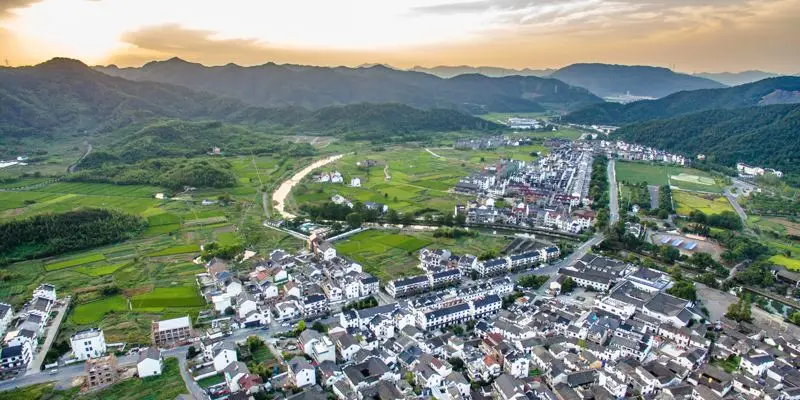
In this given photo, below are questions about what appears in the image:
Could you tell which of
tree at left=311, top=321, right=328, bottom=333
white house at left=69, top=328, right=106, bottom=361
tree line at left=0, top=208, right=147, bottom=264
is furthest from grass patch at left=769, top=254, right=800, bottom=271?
tree line at left=0, top=208, right=147, bottom=264

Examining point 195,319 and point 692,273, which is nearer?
point 195,319

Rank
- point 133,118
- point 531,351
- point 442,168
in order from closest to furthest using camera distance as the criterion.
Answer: point 531,351
point 442,168
point 133,118

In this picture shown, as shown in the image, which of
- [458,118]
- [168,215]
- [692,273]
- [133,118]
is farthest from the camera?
[458,118]

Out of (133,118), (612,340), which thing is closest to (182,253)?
(612,340)

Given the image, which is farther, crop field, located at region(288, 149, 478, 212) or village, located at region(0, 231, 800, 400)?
crop field, located at region(288, 149, 478, 212)

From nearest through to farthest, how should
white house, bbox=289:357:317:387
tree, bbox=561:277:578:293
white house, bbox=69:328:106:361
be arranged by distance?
white house, bbox=289:357:317:387
white house, bbox=69:328:106:361
tree, bbox=561:277:578:293

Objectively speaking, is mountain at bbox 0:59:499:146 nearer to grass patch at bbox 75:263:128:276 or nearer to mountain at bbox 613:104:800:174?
mountain at bbox 613:104:800:174

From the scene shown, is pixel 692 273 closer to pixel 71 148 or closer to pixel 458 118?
pixel 458 118
